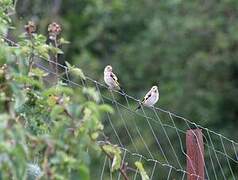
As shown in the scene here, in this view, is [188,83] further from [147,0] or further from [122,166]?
[122,166]

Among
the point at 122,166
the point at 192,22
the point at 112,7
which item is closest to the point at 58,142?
the point at 122,166

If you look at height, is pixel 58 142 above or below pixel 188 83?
below

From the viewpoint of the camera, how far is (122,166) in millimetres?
3709

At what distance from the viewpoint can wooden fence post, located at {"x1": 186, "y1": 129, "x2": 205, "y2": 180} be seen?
5164 mm

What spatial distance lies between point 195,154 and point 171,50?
47.0ft

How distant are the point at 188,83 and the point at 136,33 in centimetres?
289

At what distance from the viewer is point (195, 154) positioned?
5.18 meters

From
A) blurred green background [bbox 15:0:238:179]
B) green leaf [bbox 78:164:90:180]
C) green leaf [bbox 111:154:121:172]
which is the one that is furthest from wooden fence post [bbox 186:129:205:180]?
blurred green background [bbox 15:0:238:179]

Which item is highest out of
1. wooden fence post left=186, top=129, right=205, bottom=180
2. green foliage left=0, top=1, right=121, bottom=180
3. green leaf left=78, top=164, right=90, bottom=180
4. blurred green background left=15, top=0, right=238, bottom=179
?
blurred green background left=15, top=0, right=238, bottom=179

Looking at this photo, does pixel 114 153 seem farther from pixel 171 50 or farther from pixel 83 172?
pixel 171 50

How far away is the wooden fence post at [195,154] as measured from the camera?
516 cm

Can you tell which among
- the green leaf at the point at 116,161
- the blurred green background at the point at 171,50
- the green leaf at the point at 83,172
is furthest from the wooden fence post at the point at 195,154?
the blurred green background at the point at 171,50

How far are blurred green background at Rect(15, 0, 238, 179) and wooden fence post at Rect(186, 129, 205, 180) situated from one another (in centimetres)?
1149

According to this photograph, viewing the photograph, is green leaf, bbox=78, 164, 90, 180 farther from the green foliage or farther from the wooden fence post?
the wooden fence post
